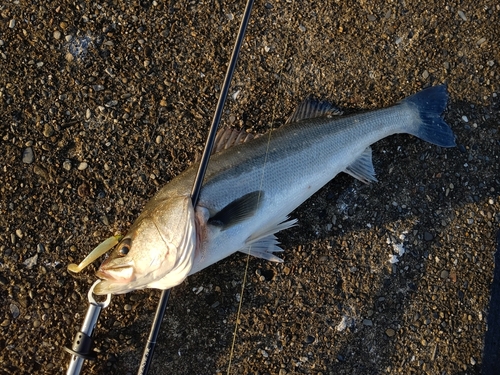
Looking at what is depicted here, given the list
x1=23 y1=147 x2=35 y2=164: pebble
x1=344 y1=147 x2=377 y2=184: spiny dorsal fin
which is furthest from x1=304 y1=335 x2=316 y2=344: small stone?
x1=23 y1=147 x2=35 y2=164: pebble

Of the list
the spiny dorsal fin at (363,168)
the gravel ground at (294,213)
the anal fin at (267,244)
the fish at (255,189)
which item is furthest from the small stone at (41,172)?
the spiny dorsal fin at (363,168)

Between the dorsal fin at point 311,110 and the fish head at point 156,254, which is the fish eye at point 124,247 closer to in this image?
the fish head at point 156,254

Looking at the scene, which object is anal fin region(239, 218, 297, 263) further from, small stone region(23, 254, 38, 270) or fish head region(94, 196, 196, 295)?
small stone region(23, 254, 38, 270)

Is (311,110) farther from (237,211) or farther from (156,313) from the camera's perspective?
(156,313)

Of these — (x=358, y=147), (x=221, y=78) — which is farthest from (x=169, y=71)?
(x=358, y=147)

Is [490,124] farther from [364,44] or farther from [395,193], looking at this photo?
[364,44]
